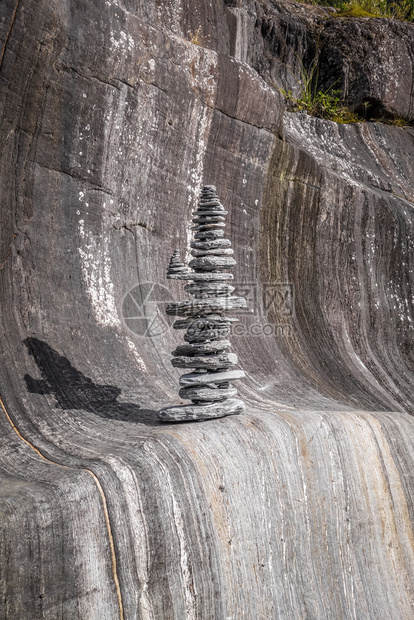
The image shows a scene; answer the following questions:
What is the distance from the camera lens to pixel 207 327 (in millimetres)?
5148

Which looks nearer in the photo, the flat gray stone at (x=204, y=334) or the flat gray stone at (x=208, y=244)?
the flat gray stone at (x=204, y=334)

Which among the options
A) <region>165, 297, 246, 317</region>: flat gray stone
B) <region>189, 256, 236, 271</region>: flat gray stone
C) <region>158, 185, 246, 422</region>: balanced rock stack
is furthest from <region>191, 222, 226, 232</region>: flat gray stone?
<region>165, 297, 246, 317</region>: flat gray stone

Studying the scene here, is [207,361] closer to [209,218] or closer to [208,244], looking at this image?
[208,244]

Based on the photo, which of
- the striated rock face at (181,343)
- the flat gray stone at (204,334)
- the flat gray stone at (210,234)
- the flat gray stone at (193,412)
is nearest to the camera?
the striated rock face at (181,343)

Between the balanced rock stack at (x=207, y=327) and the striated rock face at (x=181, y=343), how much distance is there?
0.22 feet

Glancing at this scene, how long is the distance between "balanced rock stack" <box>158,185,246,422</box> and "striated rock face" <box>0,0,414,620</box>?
2.7 inches

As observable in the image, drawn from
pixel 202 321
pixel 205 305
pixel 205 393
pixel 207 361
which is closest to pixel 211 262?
pixel 205 305

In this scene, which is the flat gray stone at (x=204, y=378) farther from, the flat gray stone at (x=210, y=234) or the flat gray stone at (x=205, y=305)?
the flat gray stone at (x=210, y=234)

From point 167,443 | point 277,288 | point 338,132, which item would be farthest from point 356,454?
point 338,132

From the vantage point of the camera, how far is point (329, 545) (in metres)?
5.11

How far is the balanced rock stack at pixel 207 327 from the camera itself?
5043 mm

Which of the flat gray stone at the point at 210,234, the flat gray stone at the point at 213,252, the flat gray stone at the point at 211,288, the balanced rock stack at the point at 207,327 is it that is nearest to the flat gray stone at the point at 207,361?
the balanced rock stack at the point at 207,327

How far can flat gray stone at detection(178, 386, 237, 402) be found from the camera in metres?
5.02

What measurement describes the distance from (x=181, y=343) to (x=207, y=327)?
1.91 metres
